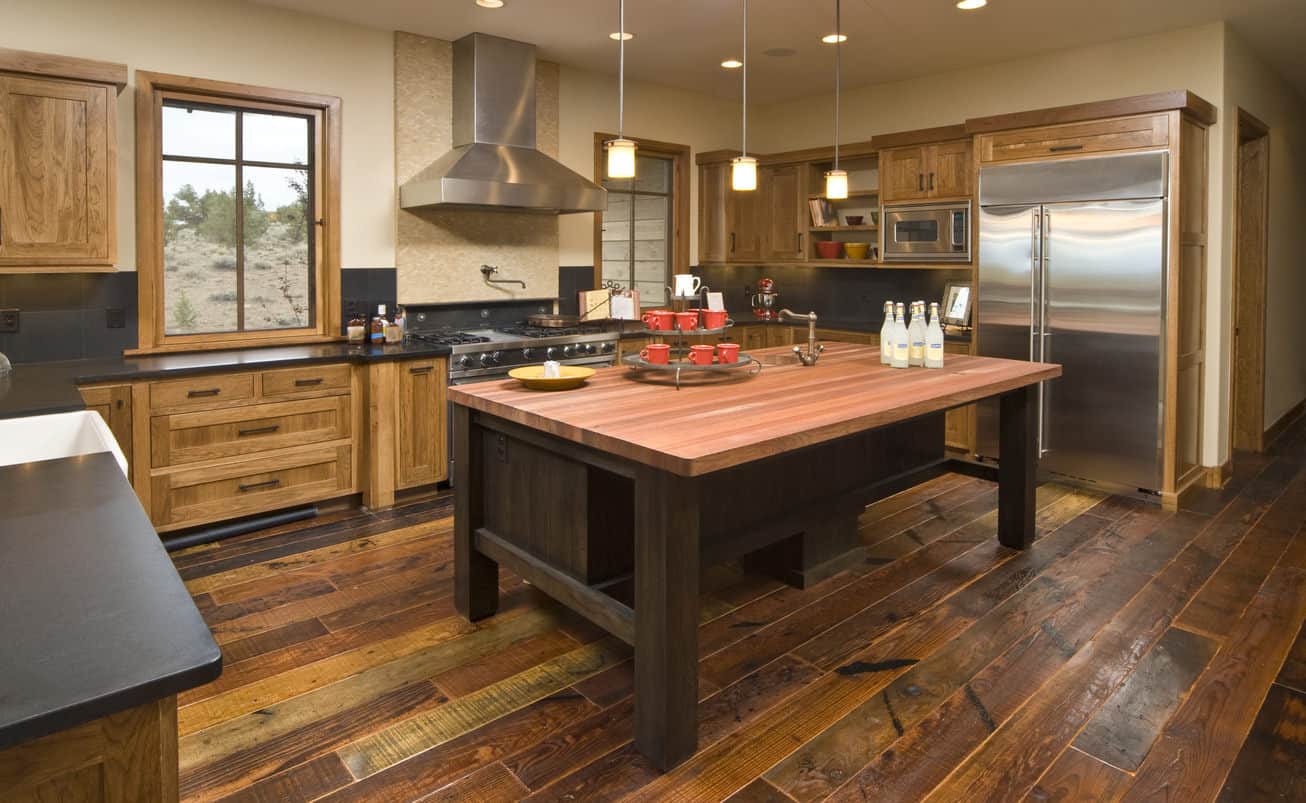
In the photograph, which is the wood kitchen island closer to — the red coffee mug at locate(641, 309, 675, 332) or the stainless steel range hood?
the red coffee mug at locate(641, 309, 675, 332)

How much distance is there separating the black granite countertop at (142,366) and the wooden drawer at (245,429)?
21 cm

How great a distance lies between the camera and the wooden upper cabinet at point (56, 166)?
3.55 m

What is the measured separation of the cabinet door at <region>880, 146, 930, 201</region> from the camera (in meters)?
5.87

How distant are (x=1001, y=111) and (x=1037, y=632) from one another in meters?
4.13

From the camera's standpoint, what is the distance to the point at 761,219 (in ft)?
23.2

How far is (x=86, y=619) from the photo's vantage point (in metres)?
1.05

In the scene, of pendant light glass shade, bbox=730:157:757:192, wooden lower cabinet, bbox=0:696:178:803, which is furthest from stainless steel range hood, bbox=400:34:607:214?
wooden lower cabinet, bbox=0:696:178:803

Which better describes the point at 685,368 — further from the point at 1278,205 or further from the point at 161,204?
the point at 1278,205

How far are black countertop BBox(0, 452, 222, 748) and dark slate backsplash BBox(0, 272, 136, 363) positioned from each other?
9.84 ft

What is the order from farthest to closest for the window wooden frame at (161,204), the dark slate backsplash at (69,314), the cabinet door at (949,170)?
the cabinet door at (949,170), the window wooden frame at (161,204), the dark slate backsplash at (69,314)

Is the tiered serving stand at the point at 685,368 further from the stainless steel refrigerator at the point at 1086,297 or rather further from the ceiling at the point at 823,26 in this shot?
the stainless steel refrigerator at the point at 1086,297

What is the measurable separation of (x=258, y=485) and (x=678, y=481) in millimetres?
2834

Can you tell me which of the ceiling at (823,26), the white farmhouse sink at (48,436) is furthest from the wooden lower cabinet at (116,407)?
the ceiling at (823,26)

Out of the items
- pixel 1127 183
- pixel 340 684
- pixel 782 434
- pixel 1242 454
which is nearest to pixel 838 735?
pixel 782 434
